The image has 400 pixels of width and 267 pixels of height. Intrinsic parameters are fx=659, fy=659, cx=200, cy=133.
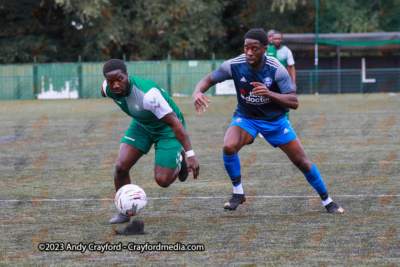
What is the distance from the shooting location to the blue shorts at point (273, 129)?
23.3ft

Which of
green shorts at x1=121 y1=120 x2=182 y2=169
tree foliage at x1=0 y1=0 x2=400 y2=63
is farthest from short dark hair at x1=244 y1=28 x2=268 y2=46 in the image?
tree foliage at x1=0 y1=0 x2=400 y2=63

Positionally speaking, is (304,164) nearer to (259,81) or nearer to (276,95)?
(276,95)

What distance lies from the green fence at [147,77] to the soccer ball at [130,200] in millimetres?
30786

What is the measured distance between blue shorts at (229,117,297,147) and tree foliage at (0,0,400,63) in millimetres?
33140

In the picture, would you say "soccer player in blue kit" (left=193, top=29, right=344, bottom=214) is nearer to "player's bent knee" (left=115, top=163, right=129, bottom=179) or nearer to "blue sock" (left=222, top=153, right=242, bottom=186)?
"blue sock" (left=222, top=153, right=242, bottom=186)

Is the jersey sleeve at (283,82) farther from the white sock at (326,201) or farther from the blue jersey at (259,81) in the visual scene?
the white sock at (326,201)

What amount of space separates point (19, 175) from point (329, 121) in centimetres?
1109

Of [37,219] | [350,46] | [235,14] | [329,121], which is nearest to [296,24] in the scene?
[235,14]

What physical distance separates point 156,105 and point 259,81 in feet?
4.02

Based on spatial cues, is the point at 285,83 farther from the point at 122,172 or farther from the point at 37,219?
the point at 37,219

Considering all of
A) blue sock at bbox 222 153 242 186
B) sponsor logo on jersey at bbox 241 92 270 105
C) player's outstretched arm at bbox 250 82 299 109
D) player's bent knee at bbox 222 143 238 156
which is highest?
player's outstretched arm at bbox 250 82 299 109

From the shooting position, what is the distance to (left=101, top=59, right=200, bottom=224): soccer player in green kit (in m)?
6.38

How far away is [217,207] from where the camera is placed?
7.36 m

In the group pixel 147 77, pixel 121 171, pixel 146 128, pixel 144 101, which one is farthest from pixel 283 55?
pixel 147 77
